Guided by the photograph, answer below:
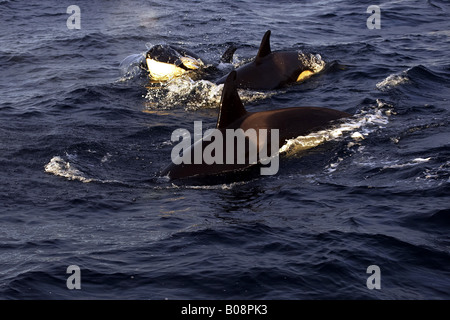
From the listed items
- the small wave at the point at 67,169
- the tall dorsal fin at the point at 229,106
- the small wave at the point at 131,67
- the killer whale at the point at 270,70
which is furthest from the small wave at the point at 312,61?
the small wave at the point at 67,169

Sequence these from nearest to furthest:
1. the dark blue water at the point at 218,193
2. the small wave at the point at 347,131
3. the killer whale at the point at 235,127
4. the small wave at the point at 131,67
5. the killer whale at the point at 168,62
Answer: the dark blue water at the point at 218,193 → the killer whale at the point at 235,127 → the small wave at the point at 347,131 → the killer whale at the point at 168,62 → the small wave at the point at 131,67

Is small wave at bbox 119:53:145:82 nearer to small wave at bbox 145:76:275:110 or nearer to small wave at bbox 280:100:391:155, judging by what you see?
small wave at bbox 145:76:275:110

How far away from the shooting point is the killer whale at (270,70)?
16969 mm

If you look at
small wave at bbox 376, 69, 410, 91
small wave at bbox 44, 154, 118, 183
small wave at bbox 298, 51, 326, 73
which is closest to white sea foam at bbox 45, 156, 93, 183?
small wave at bbox 44, 154, 118, 183

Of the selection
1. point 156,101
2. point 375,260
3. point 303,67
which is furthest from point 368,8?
point 375,260

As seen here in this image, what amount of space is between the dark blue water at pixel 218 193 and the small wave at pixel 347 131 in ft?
0.21

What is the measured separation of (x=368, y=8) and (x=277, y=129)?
17413 millimetres

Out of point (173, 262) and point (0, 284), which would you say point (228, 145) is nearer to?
point (173, 262)

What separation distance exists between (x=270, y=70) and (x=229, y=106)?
21.4ft

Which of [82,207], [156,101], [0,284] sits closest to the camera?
[0,284]

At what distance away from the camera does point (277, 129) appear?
11.8 metres

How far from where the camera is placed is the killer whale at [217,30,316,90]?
17.0 m

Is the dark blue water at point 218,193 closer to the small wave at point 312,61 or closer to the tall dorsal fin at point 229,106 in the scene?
the small wave at point 312,61

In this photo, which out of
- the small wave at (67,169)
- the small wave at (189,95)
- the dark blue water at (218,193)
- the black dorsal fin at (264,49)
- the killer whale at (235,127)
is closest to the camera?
the dark blue water at (218,193)
